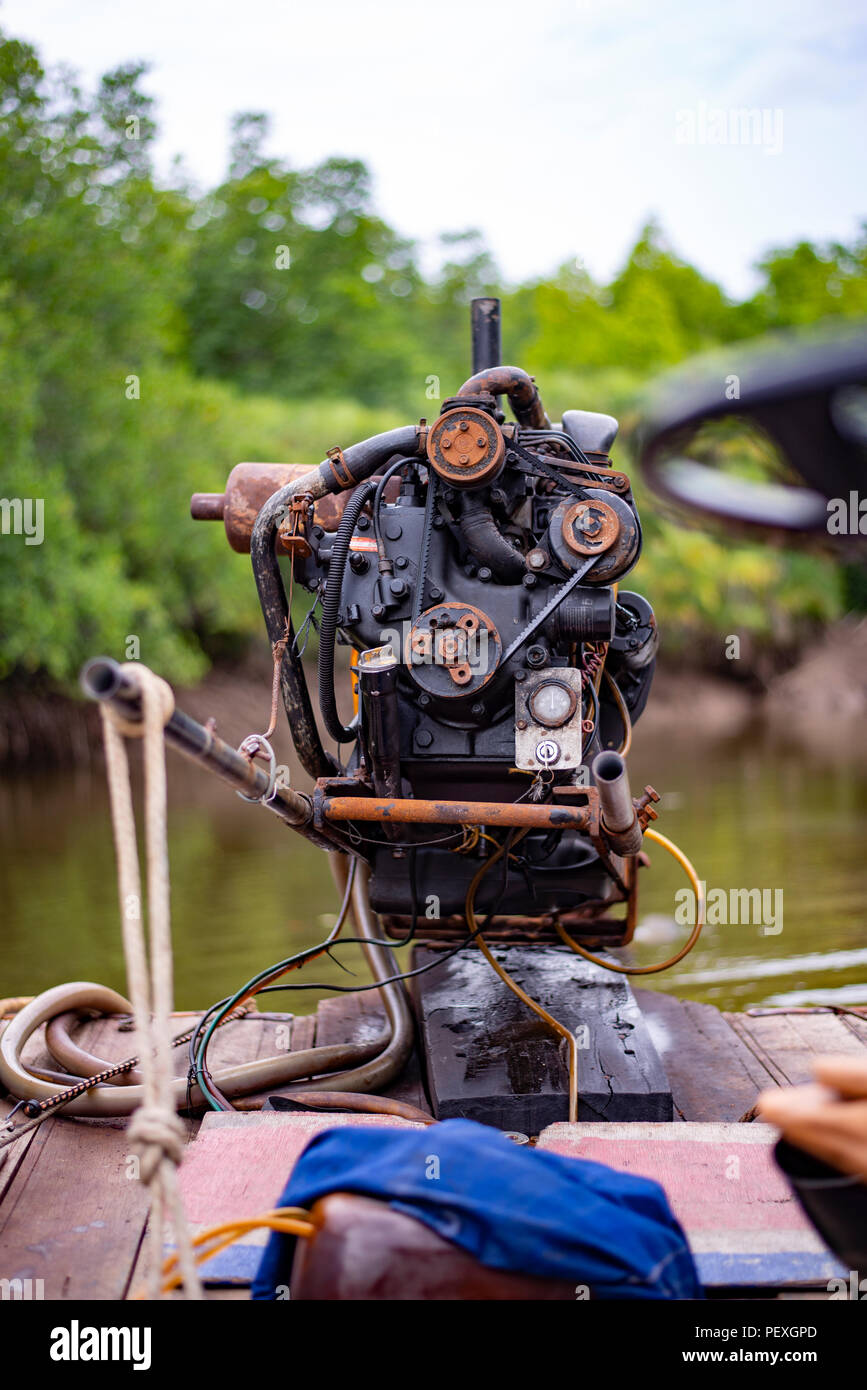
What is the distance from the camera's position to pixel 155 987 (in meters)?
1.92

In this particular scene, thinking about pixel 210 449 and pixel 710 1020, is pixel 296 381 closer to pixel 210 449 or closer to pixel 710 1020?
pixel 210 449

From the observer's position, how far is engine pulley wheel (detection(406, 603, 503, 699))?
11.8ft

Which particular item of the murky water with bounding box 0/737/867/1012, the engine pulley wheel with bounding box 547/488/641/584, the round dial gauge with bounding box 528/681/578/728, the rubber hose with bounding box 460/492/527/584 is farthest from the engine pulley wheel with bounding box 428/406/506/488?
the murky water with bounding box 0/737/867/1012

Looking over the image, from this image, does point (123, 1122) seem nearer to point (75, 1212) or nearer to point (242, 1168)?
point (75, 1212)

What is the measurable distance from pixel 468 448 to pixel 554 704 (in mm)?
786

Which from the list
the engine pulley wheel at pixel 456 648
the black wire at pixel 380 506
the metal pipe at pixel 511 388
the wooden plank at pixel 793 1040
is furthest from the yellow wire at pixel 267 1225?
the metal pipe at pixel 511 388

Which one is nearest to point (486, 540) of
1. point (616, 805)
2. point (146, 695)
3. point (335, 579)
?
point (335, 579)

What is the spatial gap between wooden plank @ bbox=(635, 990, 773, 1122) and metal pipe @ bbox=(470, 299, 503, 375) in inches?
102

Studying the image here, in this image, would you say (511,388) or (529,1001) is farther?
(511,388)

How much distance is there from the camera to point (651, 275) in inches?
1574

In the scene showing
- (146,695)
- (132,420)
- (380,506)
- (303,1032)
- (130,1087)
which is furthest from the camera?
(132,420)

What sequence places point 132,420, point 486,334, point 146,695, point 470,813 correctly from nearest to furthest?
point 146,695 → point 470,813 → point 486,334 → point 132,420
